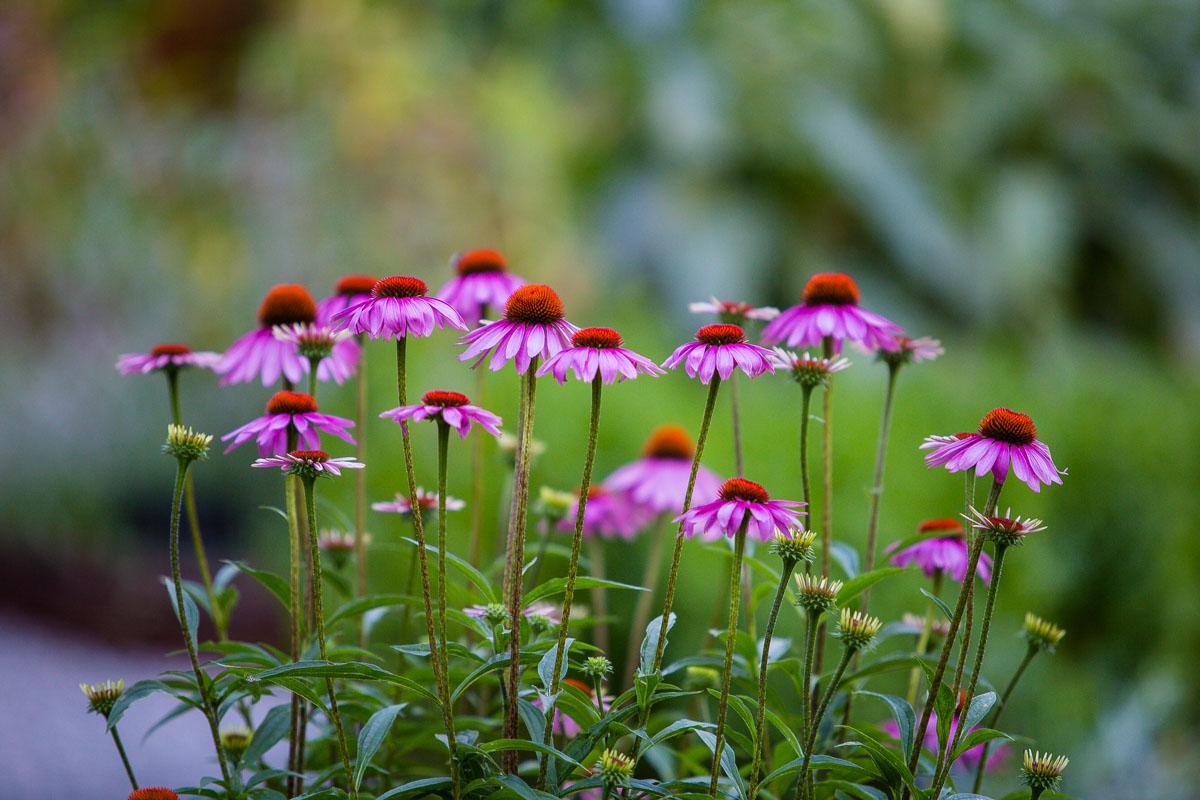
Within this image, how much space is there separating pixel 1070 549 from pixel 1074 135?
118 inches

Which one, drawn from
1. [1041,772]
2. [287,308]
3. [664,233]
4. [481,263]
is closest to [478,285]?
[481,263]

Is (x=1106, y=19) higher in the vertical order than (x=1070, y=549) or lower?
higher

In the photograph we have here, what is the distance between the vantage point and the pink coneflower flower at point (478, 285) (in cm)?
73

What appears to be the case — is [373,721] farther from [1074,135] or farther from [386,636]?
[1074,135]

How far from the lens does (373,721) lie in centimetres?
55

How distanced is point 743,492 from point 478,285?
0.27 m

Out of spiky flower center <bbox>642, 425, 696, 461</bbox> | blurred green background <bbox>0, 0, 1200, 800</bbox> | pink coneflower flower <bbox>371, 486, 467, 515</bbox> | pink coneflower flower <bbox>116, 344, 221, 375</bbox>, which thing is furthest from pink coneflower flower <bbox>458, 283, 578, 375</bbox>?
blurred green background <bbox>0, 0, 1200, 800</bbox>

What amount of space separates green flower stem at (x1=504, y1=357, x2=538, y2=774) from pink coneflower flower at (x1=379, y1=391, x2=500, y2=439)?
0.06ft

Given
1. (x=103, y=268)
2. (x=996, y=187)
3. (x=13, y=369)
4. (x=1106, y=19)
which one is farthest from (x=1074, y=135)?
(x=13, y=369)

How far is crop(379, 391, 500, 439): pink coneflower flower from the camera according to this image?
0.51m

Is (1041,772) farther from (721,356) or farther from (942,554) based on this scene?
(721,356)

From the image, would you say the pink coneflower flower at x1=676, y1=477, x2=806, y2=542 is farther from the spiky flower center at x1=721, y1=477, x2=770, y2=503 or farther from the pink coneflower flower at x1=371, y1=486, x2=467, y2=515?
the pink coneflower flower at x1=371, y1=486, x2=467, y2=515

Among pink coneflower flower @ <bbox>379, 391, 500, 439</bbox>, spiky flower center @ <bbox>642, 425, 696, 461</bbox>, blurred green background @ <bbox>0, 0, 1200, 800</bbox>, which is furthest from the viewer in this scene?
blurred green background @ <bbox>0, 0, 1200, 800</bbox>

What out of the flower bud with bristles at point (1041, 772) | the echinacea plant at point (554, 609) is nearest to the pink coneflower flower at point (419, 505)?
the echinacea plant at point (554, 609)
